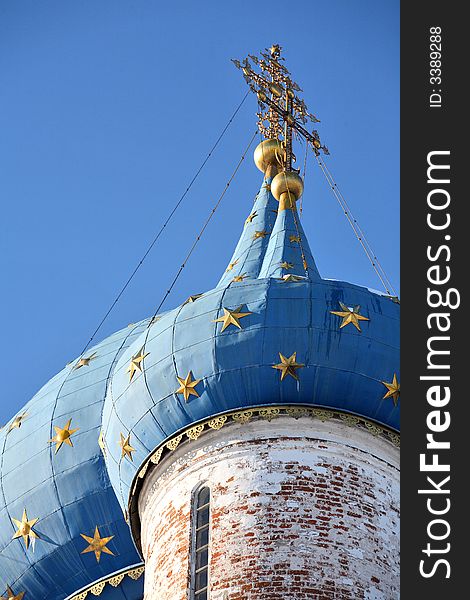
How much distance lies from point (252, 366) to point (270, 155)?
5911 mm

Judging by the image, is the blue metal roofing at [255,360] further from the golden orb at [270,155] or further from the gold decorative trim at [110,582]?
the golden orb at [270,155]

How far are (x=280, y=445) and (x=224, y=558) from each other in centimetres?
129

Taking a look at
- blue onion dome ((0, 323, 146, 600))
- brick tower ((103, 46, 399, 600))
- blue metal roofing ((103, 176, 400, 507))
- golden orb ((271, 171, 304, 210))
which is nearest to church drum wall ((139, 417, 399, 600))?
brick tower ((103, 46, 399, 600))

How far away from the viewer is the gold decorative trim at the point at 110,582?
18.1 metres

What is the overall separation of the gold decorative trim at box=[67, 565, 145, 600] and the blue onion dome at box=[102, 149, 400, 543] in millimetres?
2206

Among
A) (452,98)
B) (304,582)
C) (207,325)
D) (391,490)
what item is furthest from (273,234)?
(452,98)

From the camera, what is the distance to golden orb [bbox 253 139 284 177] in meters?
20.5

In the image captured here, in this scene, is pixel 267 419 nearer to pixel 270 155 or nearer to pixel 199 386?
pixel 199 386

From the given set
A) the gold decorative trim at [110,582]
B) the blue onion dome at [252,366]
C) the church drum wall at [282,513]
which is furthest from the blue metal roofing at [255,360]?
the gold decorative trim at [110,582]

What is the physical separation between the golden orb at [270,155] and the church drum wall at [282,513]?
6.19 metres

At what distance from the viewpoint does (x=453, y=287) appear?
36.2 ft

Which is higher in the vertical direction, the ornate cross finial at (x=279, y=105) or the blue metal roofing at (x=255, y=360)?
the ornate cross finial at (x=279, y=105)

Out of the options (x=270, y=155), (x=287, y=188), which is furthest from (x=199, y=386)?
(x=270, y=155)

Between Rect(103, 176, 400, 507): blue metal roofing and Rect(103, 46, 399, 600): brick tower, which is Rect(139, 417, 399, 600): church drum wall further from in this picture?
Rect(103, 176, 400, 507): blue metal roofing
